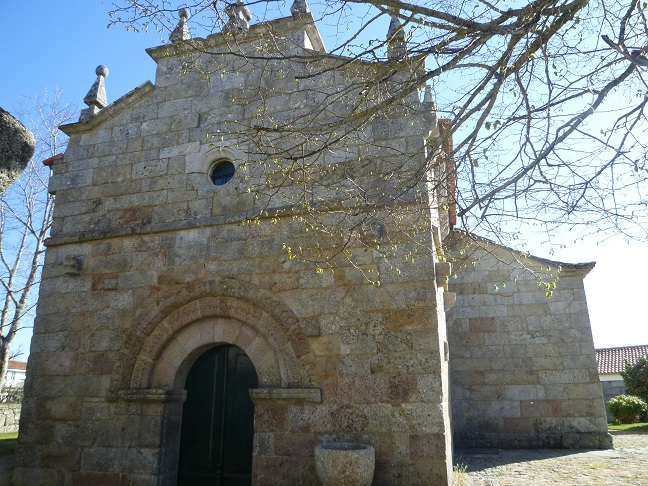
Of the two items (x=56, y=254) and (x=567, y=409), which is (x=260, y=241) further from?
(x=567, y=409)

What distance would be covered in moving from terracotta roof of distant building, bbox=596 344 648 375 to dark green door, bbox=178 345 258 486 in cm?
2011

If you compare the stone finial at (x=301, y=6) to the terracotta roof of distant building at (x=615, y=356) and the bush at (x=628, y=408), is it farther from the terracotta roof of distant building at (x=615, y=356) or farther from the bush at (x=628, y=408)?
the terracotta roof of distant building at (x=615, y=356)

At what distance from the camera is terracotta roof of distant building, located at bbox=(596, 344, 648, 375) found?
67.7 feet

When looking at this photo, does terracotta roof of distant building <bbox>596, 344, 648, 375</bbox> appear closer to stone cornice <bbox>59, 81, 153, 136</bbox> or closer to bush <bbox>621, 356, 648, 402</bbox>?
bush <bbox>621, 356, 648, 402</bbox>

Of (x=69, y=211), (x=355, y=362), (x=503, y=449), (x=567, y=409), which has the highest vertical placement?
(x=69, y=211)

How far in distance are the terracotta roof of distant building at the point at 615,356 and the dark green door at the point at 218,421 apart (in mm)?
20110

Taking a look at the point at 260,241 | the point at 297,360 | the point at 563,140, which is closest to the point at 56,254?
the point at 260,241

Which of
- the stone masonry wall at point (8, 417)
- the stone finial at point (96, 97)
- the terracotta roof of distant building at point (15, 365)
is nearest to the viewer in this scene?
the stone finial at point (96, 97)

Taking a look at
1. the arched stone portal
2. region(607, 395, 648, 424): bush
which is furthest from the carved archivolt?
region(607, 395, 648, 424): bush

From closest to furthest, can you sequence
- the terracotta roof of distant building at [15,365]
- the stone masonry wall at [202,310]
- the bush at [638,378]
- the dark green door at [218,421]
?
the stone masonry wall at [202,310] → the dark green door at [218,421] → the bush at [638,378] → the terracotta roof of distant building at [15,365]

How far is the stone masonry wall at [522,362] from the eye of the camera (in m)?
7.55

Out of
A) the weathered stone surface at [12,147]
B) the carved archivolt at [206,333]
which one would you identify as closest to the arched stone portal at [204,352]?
the carved archivolt at [206,333]

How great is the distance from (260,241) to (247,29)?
307 cm

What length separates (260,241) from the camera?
5484 millimetres
